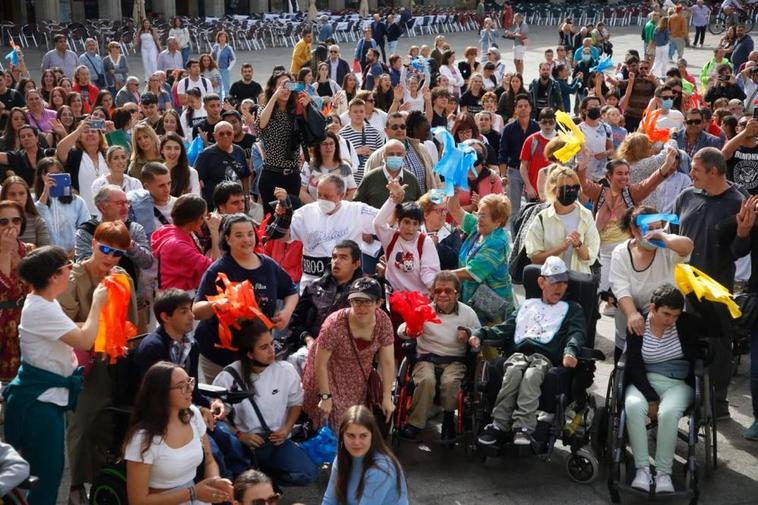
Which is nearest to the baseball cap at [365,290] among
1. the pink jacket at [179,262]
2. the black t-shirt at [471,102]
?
the pink jacket at [179,262]

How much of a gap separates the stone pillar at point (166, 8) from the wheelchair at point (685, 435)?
3652cm

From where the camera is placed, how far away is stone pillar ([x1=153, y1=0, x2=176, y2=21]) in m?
40.3

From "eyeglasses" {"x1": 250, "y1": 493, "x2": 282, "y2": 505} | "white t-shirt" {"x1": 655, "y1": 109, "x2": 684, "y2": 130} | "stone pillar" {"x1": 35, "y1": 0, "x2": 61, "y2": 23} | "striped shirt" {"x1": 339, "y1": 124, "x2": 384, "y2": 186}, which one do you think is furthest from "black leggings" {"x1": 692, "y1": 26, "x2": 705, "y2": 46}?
"eyeglasses" {"x1": 250, "y1": 493, "x2": 282, "y2": 505}

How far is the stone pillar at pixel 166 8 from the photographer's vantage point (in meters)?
40.3

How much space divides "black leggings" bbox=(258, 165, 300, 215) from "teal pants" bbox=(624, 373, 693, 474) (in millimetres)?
4698

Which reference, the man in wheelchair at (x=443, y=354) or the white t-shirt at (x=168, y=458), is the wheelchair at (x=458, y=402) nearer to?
the man in wheelchair at (x=443, y=354)

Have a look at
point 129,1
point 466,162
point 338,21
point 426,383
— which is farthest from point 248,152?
point 129,1

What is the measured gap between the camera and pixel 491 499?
631cm

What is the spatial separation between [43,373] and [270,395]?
1328 mm

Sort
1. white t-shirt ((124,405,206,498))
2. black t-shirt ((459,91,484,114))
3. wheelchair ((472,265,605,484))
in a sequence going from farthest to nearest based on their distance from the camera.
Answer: black t-shirt ((459,91,484,114)) → wheelchair ((472,265,605,484)) → white t-shirt ((124,405,206,498))

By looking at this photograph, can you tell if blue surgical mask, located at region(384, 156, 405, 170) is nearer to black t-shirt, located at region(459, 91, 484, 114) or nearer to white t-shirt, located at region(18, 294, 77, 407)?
white t-shirt, located at region(18, 294, 77, 407)

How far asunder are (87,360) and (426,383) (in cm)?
218

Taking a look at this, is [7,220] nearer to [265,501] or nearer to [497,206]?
[265,501]

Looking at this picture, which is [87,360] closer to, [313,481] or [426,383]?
[313,481]
